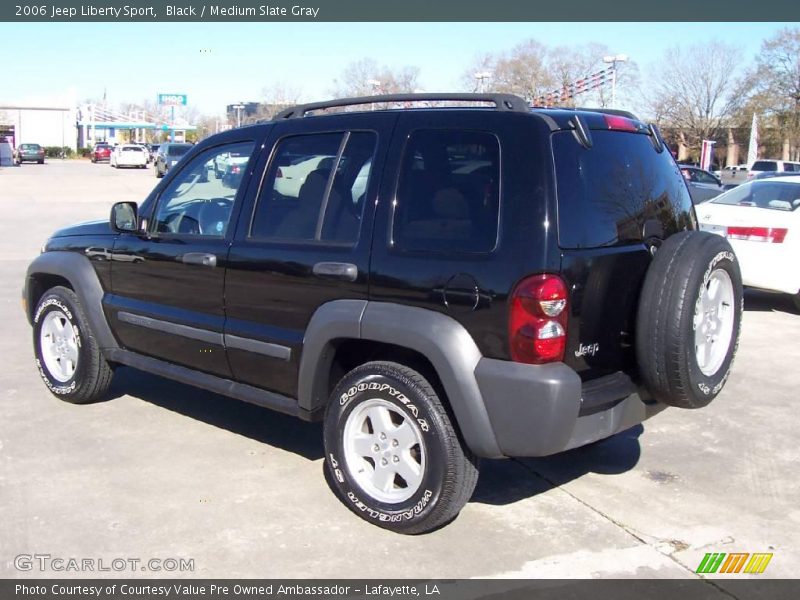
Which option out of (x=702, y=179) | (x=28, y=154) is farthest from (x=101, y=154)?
(x=702, y=179)

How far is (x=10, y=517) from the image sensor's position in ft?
13.3

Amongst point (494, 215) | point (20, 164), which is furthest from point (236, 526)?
point (20, 164)

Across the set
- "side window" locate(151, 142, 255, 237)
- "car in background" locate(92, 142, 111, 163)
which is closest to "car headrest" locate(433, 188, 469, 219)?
"side window" locate(151, 142, 255, 237)

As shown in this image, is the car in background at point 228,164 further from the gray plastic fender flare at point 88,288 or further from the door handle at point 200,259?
the gray plastic fender flare at point 88,288

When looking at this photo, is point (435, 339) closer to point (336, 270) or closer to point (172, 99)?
point (336, 270)

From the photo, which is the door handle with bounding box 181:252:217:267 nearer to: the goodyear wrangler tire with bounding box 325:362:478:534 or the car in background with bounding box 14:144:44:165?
→ the goodyear wrangler tire with bounding box 325:362:478:534

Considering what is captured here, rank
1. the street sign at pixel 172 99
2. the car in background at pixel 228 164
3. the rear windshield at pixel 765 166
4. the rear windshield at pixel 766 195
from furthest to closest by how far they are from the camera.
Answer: the street sign at pixel 172 99, the rear windshield at pixel 765 166, the rear windshield at pixel 766 195, the car in background at pixel 228 164

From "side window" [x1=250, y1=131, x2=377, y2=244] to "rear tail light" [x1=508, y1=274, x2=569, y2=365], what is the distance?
970 mm

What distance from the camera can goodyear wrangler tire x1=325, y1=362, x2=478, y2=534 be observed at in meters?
3.76

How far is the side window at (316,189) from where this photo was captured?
165 inches

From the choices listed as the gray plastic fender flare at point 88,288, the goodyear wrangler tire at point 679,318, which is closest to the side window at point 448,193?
the goodyear wrangler tire at point 679,318

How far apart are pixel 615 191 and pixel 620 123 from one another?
17.0 inches

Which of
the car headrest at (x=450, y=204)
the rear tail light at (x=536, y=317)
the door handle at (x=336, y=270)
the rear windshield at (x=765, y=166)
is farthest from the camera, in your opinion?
the rear windshield at (x=765, y=166)

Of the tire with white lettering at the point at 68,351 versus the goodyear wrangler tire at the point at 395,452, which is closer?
the goodyear wrangler tire at the point at 395,452
